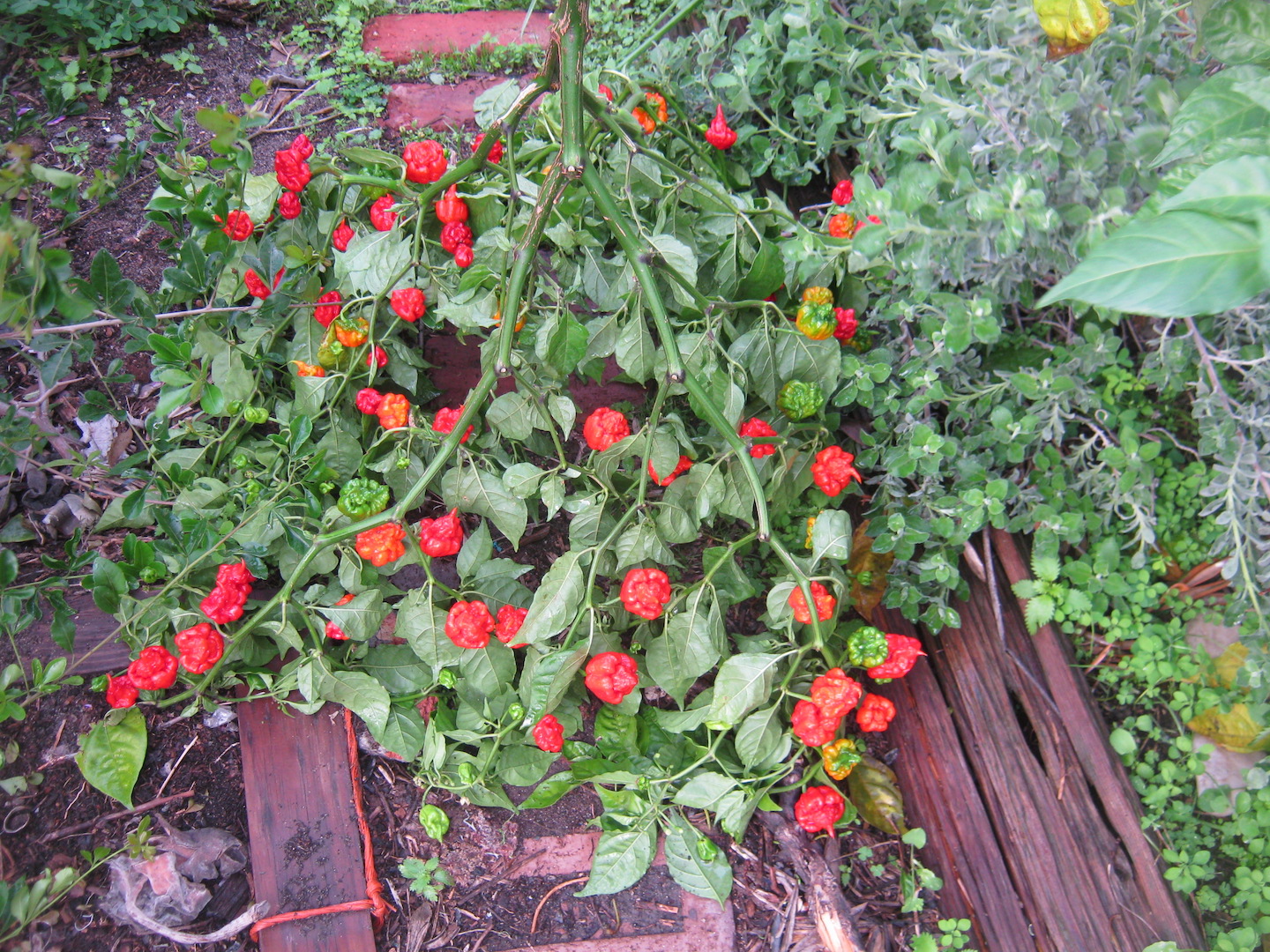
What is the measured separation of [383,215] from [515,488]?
0.68 m

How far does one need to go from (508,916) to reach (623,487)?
0.95 m

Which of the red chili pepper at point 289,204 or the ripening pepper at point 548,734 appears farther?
the red chili pepper at point 289,204

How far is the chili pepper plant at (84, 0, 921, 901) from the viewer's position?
146cm

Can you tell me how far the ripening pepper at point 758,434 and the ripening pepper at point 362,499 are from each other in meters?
0.75

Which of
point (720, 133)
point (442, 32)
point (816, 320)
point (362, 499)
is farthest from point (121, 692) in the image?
point (442, 32)

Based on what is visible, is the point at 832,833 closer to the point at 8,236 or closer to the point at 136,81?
the point at 8,236

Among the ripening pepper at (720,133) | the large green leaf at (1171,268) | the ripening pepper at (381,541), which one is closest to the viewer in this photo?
the large green leaf at (1171,268)

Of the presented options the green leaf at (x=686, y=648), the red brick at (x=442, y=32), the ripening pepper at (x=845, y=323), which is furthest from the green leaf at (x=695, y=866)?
the red brick at (x=442, y=32)

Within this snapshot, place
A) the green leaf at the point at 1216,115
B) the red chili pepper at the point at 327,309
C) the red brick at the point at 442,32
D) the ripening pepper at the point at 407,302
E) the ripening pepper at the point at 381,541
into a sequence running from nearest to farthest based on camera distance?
the green leaf at the point at 1216,115 < the ripening pepper at the point at 381,541 < the ripening pepper at the point at 407,302 < the red chili pepper at the point at 327,309 < the red brick at the point at 442,32

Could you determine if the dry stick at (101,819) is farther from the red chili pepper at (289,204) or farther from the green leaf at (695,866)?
the red chili pepper at (289,204)

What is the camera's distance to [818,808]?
153 centimetres

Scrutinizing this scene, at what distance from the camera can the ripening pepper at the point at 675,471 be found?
5.02ft

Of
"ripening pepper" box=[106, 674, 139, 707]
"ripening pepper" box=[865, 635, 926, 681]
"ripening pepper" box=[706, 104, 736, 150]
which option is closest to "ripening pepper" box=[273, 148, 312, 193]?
"ripening pepper" box=[706, 104, 736, 150]

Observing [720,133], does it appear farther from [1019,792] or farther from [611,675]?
[1019,792]
